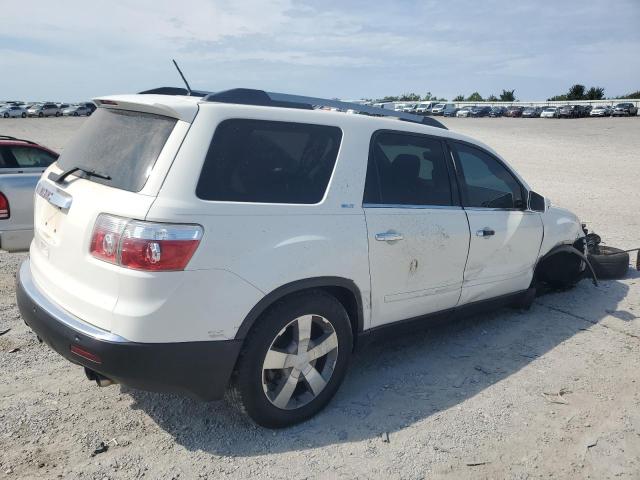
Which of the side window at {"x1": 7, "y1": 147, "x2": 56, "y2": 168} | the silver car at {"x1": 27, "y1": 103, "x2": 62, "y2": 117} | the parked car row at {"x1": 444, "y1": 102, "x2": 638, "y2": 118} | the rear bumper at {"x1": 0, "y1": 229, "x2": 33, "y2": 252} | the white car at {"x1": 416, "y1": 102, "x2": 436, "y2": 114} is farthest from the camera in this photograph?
the white car at {"x1": 416, "y1": 102, "x2": 436, "y2": 114}

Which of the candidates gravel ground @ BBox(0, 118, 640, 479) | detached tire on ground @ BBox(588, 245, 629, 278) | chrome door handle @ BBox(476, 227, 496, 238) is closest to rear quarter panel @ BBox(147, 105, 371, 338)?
gravel ground @ BBox(0, 118, 640, 479)

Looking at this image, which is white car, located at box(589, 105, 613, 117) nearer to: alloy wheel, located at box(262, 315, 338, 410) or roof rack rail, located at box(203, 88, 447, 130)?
roof rack rail, located at box(203, 88, 447, 130)

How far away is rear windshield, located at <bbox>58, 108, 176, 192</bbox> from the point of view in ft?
9.23

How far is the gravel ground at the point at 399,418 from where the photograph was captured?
2.91 meters

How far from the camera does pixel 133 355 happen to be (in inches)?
104

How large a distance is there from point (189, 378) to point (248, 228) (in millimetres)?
811

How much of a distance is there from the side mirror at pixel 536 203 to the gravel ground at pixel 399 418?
41.4 inches

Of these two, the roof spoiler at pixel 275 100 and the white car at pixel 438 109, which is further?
the white car at pixel 438 109

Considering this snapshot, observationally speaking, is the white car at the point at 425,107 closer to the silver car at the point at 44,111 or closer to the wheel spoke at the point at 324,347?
the silver car at the point at 44,111

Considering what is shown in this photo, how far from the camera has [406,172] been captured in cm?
382

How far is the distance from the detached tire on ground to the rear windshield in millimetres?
5124

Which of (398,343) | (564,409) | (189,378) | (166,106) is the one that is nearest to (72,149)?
(166,106)

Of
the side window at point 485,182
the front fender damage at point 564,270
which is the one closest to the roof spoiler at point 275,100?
the side window at point 485,182

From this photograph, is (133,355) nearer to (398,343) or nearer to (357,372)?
(357,372)
